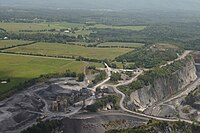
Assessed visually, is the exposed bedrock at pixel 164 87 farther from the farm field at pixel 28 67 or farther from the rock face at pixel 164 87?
the farm field at pixel 28 67

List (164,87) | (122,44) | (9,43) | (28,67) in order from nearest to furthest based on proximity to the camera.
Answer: (164,87) → (28,67) → (9,43) → (122,44)

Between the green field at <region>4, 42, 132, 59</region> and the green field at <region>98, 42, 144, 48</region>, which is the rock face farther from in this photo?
the green field at <region>98, 42, 144, 48</region>

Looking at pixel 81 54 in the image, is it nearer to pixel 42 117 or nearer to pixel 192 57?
pixel 192 57

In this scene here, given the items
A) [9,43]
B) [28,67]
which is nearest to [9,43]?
[9,43]

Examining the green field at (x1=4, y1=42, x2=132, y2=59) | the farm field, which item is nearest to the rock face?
the farm field

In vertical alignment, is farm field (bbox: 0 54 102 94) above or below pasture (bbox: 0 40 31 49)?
below

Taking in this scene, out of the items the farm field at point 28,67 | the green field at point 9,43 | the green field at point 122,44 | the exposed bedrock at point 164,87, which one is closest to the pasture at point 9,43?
the green field at point 9,43

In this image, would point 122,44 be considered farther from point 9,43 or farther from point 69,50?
point 9,43
